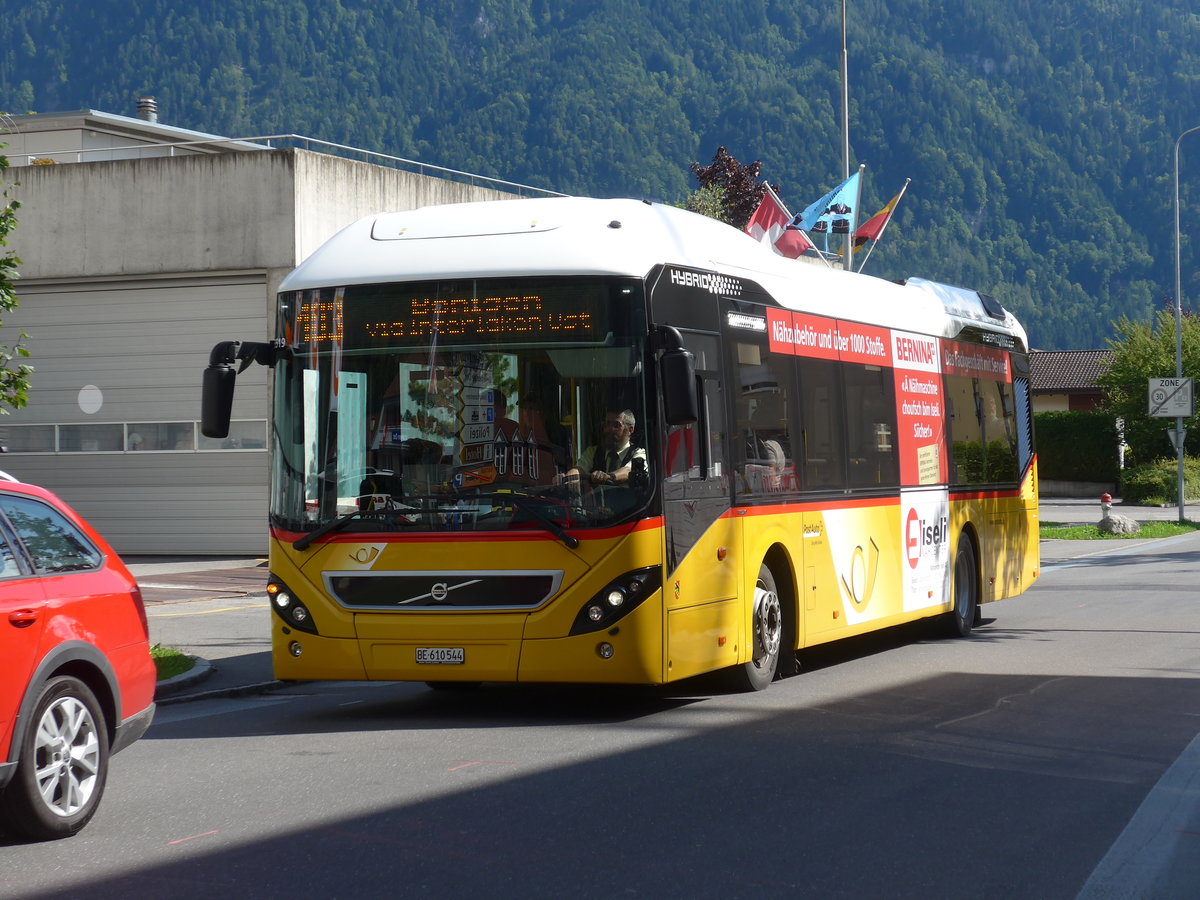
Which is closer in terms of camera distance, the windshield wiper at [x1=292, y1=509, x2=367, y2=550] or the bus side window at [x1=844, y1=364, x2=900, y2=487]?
the windshield wiper at [x1=292, y1=509, x2=367, y2=550]

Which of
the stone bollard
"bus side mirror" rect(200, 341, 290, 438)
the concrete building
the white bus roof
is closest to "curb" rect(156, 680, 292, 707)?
"bus side mirror" rect(200, 341, 290, 438)

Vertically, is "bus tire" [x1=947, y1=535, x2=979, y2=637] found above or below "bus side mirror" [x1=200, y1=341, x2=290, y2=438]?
below

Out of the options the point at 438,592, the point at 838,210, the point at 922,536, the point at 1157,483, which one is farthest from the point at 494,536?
the point at 1157,483

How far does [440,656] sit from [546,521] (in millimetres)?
1038

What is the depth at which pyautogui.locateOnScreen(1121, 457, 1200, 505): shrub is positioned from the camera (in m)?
54.8

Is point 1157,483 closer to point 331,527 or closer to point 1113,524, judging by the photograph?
point 1113,524

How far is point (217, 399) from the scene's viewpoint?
9.81 meters

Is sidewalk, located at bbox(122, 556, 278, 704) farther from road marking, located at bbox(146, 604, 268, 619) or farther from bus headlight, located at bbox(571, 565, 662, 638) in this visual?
bus headlight, located at bbox(571, 565, 662, 638)

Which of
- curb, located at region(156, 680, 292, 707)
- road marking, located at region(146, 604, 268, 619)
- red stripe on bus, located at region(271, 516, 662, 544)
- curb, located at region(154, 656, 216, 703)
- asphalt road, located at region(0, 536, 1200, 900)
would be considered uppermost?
red stripe on bus, located at region(271, 516, 662, 544)

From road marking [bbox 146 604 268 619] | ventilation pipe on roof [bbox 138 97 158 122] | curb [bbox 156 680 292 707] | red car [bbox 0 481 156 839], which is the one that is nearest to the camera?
red car [bbox 0 481 156 839]

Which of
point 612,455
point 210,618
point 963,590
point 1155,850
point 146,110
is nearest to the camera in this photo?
point 1155,850

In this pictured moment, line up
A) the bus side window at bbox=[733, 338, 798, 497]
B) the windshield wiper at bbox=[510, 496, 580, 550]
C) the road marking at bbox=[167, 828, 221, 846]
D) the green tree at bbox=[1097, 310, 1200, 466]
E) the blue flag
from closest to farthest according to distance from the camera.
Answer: the road marking at bbox=[167, 828, 221, 846], the windshield wiper at bbox=[510, 496, 580, 550], the bus side window at bbox=[733, 338, 798, 497], the blue flag, the green tree at bbox=[1097, 310, 1200, 466]

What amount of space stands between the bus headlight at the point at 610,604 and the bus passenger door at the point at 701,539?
0.22 m

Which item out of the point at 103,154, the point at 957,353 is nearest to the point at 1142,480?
the point at 103,154
